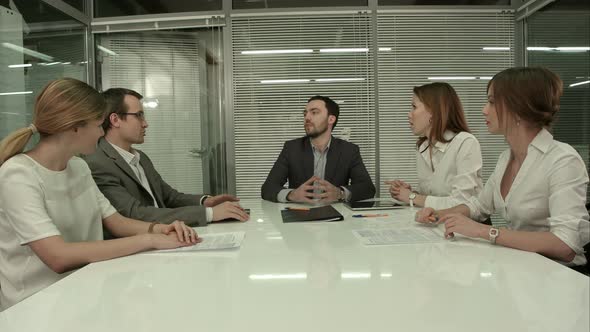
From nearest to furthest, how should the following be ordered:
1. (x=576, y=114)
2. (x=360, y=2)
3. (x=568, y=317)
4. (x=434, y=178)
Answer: (x=568, y=317)
(x=434, y=178)
(x=576, y=114)
(x=360, y=2)

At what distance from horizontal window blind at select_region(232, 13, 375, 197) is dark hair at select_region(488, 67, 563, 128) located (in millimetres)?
2725

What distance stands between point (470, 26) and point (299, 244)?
155 inches

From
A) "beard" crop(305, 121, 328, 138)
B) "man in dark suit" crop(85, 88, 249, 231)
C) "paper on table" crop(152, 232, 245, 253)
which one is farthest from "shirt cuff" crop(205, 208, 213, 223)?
"beard" crop(305, 121, 328, 138)

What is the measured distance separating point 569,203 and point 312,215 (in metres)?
1.10

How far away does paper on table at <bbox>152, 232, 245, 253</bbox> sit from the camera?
4.81 feet

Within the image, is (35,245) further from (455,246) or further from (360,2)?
(360,2)

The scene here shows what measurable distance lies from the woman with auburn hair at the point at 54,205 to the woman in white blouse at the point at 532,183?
1170 mm

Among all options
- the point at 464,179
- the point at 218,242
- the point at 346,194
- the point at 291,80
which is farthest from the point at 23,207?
the point at 291,80

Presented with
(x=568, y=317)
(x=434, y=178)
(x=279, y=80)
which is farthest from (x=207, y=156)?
(x=568, y=317)

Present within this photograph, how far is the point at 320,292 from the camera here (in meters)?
0.99

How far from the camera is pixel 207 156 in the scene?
4566 mm

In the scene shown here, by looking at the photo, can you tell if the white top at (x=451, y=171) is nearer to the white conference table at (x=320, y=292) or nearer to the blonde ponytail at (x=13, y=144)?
the white conference table at (x=320, y=292)

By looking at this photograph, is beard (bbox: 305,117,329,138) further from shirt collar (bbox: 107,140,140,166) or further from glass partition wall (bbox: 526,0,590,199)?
glass partition wall (bbox: 526,0,590,199)

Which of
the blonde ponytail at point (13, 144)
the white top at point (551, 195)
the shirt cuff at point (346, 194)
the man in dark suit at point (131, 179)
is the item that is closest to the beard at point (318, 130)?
the shirt cuff at point (346, 194)
